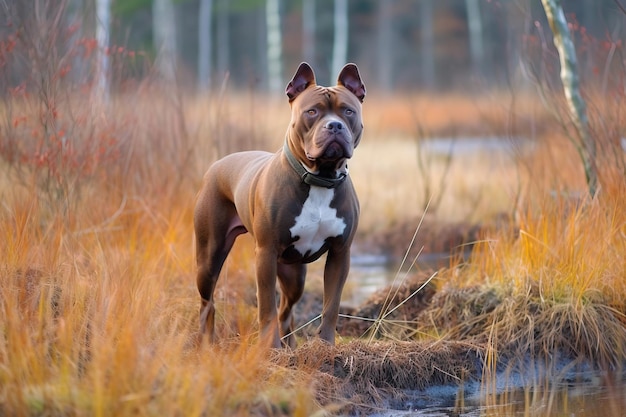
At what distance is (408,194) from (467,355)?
6.62 meters

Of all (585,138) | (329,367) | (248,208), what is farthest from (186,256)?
(585,138)

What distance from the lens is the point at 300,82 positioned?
228 inches

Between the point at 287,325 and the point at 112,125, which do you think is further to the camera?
the point at 112,125

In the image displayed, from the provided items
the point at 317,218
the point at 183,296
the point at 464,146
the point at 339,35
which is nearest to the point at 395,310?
the point at 183,296

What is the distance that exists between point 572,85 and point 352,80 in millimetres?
2438

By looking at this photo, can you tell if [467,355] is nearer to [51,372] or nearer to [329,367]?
[329,367]

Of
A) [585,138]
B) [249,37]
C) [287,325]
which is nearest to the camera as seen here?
→ [287,325]

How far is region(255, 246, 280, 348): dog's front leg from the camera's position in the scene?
18.2 ft

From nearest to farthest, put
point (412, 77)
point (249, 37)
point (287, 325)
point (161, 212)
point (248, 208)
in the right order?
1. point (248, 208)
2. point (287, 325)
3. point (161, 212)
4. point (412, 77)
5. point (249, 37)

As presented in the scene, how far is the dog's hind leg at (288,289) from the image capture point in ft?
20.4

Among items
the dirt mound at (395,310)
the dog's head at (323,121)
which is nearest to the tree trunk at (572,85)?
the dirt mound at (395,310)

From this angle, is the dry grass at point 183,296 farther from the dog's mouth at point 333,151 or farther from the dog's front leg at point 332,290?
the dog's mouth at point 333,151

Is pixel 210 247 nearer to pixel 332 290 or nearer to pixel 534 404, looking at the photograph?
pixel 332 290

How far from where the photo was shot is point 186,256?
745 cm
